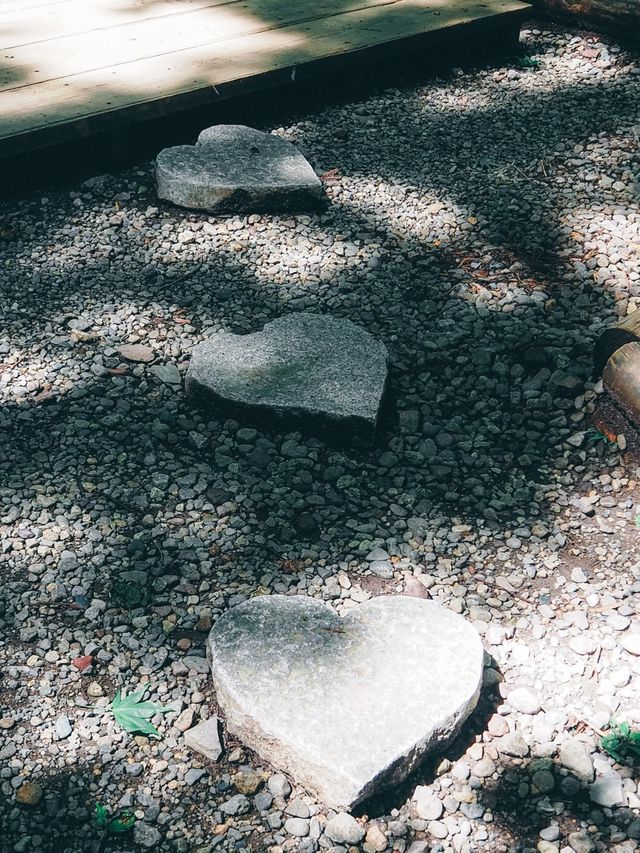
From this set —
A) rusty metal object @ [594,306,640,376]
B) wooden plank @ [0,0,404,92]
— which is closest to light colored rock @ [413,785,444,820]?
rusty metal object @ [594,306,640,376]

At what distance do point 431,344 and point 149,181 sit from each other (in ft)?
5.19

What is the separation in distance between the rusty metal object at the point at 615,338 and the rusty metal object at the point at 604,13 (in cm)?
268

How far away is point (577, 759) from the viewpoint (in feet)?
6.65

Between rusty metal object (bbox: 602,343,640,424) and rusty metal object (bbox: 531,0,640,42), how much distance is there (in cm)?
287

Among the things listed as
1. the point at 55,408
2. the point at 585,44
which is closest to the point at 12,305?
the point at 55,408

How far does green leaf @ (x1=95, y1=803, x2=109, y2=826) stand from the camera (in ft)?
6.22

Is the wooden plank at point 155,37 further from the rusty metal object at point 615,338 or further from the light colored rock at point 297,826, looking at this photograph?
the light colored rock at point 297,826

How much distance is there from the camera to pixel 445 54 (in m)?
4.77

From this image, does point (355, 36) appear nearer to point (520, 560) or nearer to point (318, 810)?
point (520, 560)

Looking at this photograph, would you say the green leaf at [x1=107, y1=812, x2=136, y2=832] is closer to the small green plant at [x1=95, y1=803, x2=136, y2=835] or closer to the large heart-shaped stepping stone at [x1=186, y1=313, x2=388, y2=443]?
the small green plant at [x1=95, y1=803, x2=136, y2=835]

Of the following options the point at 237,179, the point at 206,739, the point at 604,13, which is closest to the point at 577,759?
the point at 206,739

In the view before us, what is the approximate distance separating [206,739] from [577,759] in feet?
2.71

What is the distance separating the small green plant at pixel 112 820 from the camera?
188 cm

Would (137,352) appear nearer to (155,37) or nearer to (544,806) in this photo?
(544,806)
